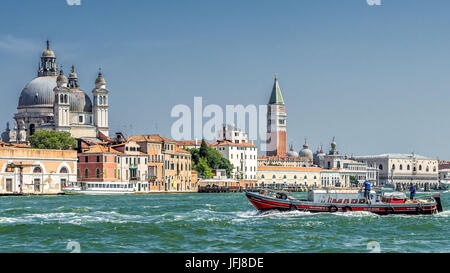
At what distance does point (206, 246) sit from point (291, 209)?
10447 millimetres

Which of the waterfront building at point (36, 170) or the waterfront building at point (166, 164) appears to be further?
the waterfront building at point (166, 164)

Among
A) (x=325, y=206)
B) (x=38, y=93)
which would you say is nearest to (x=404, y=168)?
(x=38, y=93)

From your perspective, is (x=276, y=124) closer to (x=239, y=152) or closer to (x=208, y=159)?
(x=239, y=152)

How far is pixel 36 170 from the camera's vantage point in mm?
59781

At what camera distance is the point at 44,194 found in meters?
59.1

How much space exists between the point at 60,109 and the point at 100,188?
936 inches

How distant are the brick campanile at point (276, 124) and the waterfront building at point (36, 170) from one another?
79786mm

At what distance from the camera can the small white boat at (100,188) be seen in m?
59.9

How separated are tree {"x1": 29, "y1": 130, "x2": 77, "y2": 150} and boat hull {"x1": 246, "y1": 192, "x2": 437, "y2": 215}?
4763cm

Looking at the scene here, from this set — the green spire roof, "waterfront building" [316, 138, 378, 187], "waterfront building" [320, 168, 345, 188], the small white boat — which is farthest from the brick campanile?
the small white boat

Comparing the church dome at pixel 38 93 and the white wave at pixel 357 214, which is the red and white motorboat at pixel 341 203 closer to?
the white wave at pixel 357 214

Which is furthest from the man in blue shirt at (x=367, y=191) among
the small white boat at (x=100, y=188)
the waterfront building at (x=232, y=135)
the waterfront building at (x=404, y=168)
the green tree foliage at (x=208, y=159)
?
the waterfront building at (x=404, y=168)
